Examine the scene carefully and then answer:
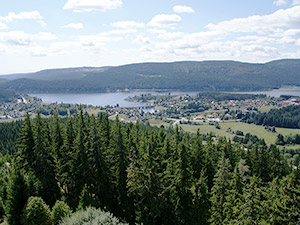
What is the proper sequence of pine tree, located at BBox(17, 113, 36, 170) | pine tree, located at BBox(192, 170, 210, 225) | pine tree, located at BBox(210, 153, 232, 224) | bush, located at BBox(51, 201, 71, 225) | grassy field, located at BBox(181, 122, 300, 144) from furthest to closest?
grassy field, located at BBox(181, 122, 300, 144), pine tree, located at BBox(17, 113, 36, 170), pine tree, located at BBox(192, 170, 210, 225), bush, located at BBox(51, 201, 71, 225), pine tree, located at BBox(210, 153, 232, 224)

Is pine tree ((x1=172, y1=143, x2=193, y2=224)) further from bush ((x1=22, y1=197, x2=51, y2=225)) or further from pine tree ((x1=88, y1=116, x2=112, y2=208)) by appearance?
bush ((x1=22, y1=197, x2=51, y2=225))

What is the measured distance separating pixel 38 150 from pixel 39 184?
4.58 meters

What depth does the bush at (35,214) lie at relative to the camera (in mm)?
27781

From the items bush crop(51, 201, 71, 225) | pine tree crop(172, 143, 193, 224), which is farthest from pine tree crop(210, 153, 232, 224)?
bush crop(51, 201, 71, 225)

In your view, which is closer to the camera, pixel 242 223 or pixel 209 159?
pixel 242 223

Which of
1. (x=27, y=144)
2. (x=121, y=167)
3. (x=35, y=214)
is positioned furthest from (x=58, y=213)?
(x=27, y=144)

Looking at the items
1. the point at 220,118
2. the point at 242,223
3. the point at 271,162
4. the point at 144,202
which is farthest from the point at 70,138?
the point at 220,118

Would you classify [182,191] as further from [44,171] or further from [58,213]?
[44,171]

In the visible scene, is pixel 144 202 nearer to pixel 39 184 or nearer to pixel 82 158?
pixel 82 158

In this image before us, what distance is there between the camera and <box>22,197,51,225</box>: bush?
27.8 metres

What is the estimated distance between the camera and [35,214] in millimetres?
27781

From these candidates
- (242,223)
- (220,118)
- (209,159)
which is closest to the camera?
(242,223)

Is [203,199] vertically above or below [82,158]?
below

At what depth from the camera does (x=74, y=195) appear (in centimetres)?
3675
